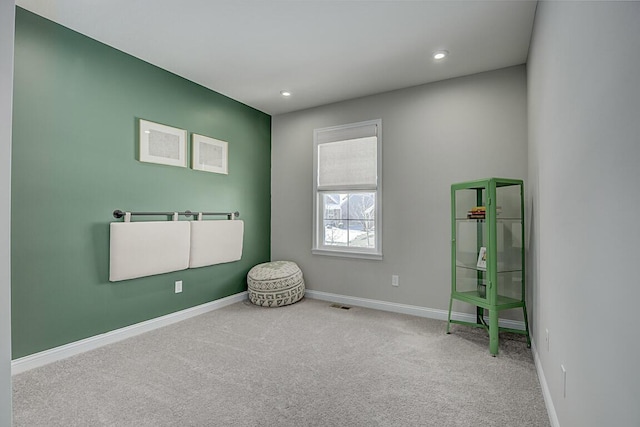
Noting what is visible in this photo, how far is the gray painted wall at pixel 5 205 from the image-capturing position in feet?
3.76

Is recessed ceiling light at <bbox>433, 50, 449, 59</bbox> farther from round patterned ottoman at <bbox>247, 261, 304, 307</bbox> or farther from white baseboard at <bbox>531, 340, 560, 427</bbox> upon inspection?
round patterned ottoman at <bbox>247, 261, 304, 307</bbox>

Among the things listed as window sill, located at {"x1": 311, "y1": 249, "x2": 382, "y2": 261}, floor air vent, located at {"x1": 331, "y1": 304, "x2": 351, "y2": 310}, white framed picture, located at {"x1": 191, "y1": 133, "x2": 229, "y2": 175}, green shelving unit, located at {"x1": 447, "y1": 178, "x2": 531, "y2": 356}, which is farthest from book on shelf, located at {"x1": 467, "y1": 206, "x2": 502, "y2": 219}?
white framed picture, located at {"x1": 191, "y1": 133, "x2": 229, "y2": 175}

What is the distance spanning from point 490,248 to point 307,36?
2.32m

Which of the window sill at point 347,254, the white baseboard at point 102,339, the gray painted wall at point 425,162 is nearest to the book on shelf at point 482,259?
the gray painted wall at point 425,162

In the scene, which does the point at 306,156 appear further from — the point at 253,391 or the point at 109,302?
the point at 253,391

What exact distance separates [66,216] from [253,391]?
200cm

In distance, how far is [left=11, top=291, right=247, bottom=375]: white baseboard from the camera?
92.4 inches

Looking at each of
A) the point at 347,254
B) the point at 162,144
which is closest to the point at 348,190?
the point at 347,254

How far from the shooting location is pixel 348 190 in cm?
416

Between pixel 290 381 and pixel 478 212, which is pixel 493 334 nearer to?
Result: pixel 478 212

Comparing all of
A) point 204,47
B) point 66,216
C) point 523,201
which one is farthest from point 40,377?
point 523,201

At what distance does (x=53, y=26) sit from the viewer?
2.50 m

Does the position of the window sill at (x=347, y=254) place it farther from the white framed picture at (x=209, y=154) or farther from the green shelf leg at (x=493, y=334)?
the white framed picture at (x=209, y=154)

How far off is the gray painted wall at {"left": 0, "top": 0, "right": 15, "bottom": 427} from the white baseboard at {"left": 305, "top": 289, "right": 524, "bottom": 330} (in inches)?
130
